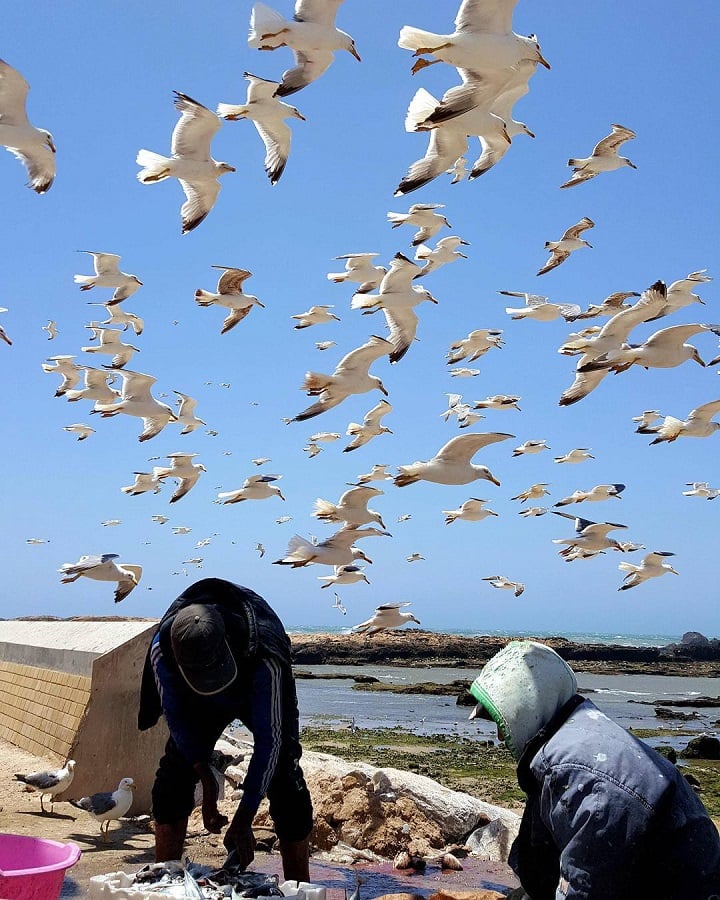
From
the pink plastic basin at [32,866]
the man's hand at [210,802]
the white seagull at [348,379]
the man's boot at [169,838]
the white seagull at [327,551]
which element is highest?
the white seagull at [348,379]

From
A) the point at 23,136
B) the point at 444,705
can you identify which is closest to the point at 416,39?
the point at 23,136

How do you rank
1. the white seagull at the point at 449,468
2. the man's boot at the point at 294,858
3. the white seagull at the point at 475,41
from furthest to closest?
the white seagull at the point at 449,468 < the white seagull at the point at 475,41 < the man's boot at the point at 294,858

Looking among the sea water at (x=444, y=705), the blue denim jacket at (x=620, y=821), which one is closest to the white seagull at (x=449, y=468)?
the sea water at (x=444, y=705)

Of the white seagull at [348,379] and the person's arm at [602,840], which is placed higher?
the white seagull at [348,379]

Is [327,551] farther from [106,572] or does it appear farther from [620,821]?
[620,821]

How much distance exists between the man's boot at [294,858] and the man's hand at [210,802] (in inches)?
22.3

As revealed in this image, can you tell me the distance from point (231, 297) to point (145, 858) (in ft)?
24.0

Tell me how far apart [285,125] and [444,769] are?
25.8 ft

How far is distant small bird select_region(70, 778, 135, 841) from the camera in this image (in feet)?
21.6

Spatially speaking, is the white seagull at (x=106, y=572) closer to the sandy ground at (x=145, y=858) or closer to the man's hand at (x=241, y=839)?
the sandy ground at (x=145, y=858)

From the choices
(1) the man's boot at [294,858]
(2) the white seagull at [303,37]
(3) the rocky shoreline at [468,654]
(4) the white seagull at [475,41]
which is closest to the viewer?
(1) the man's boot at [294,858]

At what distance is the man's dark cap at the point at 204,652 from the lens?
4.01m

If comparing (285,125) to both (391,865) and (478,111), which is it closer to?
(478,111)

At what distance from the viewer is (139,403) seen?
12.6 metres
